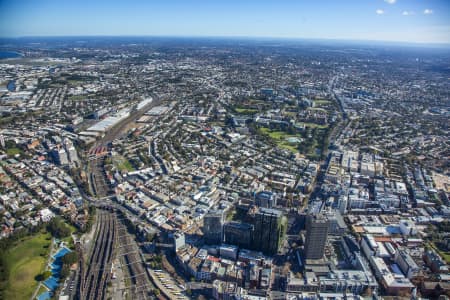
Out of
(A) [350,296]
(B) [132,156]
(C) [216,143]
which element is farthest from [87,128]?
(A) [350,296]

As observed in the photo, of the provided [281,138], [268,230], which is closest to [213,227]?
[268,230]

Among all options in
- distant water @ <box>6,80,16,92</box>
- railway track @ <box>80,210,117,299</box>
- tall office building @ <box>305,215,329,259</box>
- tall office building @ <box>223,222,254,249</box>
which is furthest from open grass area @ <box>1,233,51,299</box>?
distant water @ <box>6,80,16,92</box>

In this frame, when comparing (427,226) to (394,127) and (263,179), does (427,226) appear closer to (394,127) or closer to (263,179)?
(263,179)

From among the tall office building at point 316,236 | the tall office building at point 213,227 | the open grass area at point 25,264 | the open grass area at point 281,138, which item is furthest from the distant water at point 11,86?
the tall office building at point 316,236

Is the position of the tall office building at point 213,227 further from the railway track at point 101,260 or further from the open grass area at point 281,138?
the open grass area at point 281,138

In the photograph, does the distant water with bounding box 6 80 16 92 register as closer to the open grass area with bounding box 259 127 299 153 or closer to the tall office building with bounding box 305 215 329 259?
the open grass area with bounding box 259 127 299 153

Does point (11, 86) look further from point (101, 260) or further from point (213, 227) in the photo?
point (213, 227)
